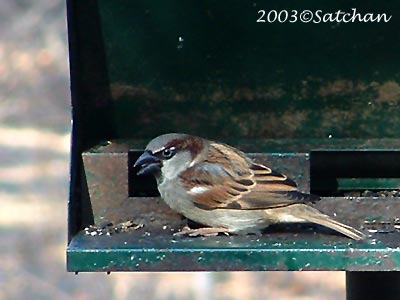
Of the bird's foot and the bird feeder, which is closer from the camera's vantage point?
the bird's foot

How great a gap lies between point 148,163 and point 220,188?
0.82 ft

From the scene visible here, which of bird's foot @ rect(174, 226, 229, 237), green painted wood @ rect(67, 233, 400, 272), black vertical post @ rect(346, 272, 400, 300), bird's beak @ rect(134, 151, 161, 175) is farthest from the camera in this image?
black vertical post @ rect(346, 272, 400, 300)

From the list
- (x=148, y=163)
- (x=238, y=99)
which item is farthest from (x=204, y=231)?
(x=238, y=99)

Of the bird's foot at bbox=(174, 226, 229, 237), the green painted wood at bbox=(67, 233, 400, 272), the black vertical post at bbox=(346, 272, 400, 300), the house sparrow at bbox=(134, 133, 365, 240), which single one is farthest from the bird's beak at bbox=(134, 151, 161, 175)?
the black vertical post at bbox=(346, 272, 400, 300)

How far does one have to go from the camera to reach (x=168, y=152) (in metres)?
4.32

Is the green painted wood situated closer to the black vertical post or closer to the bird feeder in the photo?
the bird feeder

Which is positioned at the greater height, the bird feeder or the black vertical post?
the bird feeder

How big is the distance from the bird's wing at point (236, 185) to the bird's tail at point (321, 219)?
48 mm

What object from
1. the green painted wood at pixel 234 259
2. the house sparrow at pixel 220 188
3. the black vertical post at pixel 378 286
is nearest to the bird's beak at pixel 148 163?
the house sparrow at pixel 220 188

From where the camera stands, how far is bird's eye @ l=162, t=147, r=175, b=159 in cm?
432

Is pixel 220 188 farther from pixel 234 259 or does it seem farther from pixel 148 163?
pixel 234 259

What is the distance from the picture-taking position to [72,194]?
421cm

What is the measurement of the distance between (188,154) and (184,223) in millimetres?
239

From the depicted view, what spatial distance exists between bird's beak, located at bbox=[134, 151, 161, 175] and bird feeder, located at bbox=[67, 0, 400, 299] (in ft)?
0.24
